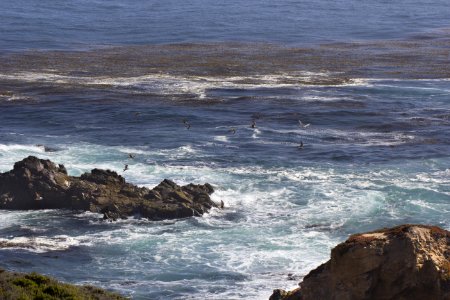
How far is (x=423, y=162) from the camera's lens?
6312 centimetres

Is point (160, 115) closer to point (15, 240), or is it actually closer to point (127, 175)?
point (127, 175)

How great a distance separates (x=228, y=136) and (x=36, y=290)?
41.0 meters

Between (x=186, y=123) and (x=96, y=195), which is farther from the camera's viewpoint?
(x=186, y=123)

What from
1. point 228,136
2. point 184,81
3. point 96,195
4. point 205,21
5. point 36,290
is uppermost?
point 205,21

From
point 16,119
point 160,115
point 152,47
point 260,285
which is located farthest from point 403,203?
point 152,47

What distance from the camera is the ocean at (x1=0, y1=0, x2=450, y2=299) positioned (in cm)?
4491

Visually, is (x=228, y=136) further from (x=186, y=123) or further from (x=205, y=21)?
(x=205, y=21)

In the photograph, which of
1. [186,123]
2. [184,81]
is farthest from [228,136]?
→ [184,81]

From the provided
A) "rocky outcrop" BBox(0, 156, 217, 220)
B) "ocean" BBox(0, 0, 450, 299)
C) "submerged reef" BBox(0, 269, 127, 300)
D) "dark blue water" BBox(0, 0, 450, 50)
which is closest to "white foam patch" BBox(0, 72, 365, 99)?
"ocean" BBox(0, 0, 450, 299)

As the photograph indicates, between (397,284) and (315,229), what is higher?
(397,284)

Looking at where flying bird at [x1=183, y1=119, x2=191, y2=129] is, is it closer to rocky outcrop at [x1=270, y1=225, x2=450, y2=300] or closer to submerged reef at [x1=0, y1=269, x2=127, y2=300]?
submerged reef at [x1=0, y1=269, x2=127, y2=300]

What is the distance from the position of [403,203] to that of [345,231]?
633 centimetres

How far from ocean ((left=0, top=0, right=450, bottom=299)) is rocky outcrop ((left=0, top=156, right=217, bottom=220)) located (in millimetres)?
776

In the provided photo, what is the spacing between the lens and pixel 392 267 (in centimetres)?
2502
